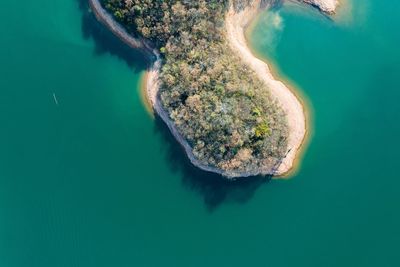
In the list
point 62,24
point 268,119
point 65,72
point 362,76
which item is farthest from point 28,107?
point 362,76

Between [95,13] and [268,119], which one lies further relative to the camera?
[95,13]

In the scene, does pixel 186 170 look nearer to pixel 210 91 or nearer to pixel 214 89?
pixel 210 91

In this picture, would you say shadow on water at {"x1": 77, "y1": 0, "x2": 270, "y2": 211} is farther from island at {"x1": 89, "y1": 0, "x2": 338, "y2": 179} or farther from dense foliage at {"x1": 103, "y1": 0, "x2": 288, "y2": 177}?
dense foliage at {"x1": 103, "y1": 0, "x2": 288, "y2": 177}

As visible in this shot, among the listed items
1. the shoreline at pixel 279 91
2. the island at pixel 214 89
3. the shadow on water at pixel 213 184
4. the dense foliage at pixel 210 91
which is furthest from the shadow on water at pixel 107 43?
the shadow on water at pixel 213 184

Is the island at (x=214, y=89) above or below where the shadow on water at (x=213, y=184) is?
above

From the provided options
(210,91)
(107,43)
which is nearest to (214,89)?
(210,91)

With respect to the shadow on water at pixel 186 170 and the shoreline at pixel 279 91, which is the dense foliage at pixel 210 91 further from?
the shadow on water at pixel 186 170

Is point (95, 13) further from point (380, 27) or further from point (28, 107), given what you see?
point (380, 27)

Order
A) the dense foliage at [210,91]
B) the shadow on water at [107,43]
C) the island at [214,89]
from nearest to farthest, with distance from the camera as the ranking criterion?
the dense foliage at [210,91], the island at [214,89], the shadow on water at [107,43]
